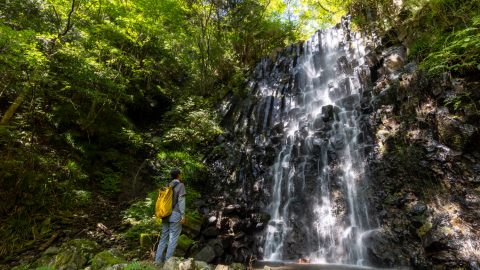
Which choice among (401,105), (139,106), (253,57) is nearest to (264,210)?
(401,105)

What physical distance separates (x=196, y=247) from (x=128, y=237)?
5.91 feet

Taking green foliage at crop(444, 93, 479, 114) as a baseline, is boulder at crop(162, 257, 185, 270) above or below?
below

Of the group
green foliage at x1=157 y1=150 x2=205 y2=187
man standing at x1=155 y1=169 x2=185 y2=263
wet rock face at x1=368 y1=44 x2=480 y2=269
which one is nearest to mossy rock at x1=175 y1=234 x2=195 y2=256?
man standing at x1=155 y1=169 x2=185 y2=263

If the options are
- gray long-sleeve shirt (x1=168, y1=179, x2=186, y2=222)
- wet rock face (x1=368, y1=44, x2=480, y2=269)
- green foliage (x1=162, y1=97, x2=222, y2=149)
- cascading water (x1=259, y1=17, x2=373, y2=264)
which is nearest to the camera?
gray long-sleeve shirt (x1=168, y1=179, x2=186, y2=222)

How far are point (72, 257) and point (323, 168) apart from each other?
23.6ft

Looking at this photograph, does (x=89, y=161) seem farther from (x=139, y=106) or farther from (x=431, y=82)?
(x=431, y=82)

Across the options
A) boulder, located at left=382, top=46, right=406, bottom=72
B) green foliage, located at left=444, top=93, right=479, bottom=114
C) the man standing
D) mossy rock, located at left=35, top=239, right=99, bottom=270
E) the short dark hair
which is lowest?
mossy rock, located at left=35, top=239, right=99, bottom=270

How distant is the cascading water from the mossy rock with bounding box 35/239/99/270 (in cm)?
463

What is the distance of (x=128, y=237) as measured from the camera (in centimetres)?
777

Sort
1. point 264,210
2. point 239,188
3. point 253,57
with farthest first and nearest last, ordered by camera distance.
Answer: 1. point 253,57
2. point 239,188
3. point 264,210

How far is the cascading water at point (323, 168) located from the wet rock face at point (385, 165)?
59mm

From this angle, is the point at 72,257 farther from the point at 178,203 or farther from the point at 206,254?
the point at 206,254

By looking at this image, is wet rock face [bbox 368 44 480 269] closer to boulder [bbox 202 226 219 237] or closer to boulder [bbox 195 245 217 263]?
boulder [bbox 195 245 217 263]

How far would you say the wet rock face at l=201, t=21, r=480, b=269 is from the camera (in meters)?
6.54
